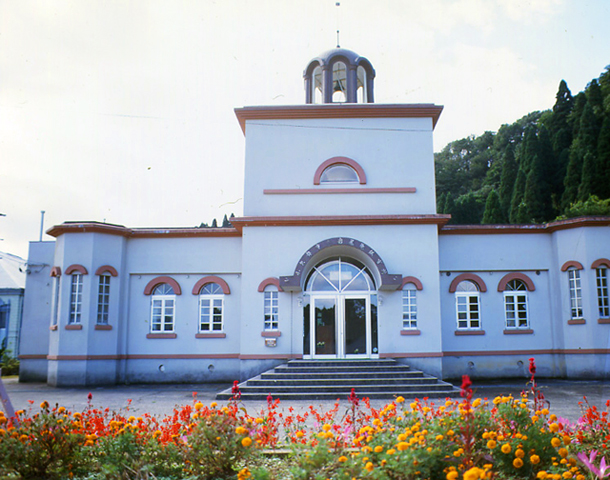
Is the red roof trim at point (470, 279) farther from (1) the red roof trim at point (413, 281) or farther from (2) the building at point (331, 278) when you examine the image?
(1) the red roof trim at point (413, 281)

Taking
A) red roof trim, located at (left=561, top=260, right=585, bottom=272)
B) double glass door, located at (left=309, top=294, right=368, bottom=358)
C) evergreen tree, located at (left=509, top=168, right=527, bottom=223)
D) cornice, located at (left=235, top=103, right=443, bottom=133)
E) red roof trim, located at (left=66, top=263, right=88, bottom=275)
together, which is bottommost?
double glass door, located at (left=309, top=294, right=368, bottom=358)

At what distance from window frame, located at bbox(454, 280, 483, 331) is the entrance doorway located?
319 cm

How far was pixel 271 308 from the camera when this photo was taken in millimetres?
16469

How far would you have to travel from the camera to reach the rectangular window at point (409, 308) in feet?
53.2

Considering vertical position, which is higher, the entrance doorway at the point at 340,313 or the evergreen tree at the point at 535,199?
the evergreen tree at the point at 535,199

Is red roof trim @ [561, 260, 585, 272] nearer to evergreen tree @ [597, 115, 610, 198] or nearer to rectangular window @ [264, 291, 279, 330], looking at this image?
rectangular window @ [264, 291, 279, 330]

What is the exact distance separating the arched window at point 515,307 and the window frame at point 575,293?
4.55 ft

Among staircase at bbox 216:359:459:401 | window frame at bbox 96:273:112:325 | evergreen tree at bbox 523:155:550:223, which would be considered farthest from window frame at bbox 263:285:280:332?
evergreen tree at bbox 523:155:550:223

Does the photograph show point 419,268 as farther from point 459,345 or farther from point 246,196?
point 246,196

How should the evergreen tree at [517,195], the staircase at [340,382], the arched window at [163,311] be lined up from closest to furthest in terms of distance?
the staircase at [340,382], the arched window at [163,311], the evergreen tree at [517,195]

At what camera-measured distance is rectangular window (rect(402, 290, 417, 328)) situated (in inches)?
639

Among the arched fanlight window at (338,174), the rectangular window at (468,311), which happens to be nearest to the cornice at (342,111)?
the arched fanlight window at (338,174)

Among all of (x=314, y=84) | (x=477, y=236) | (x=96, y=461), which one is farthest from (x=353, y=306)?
(x=96, y=461)

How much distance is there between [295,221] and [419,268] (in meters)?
4.10
